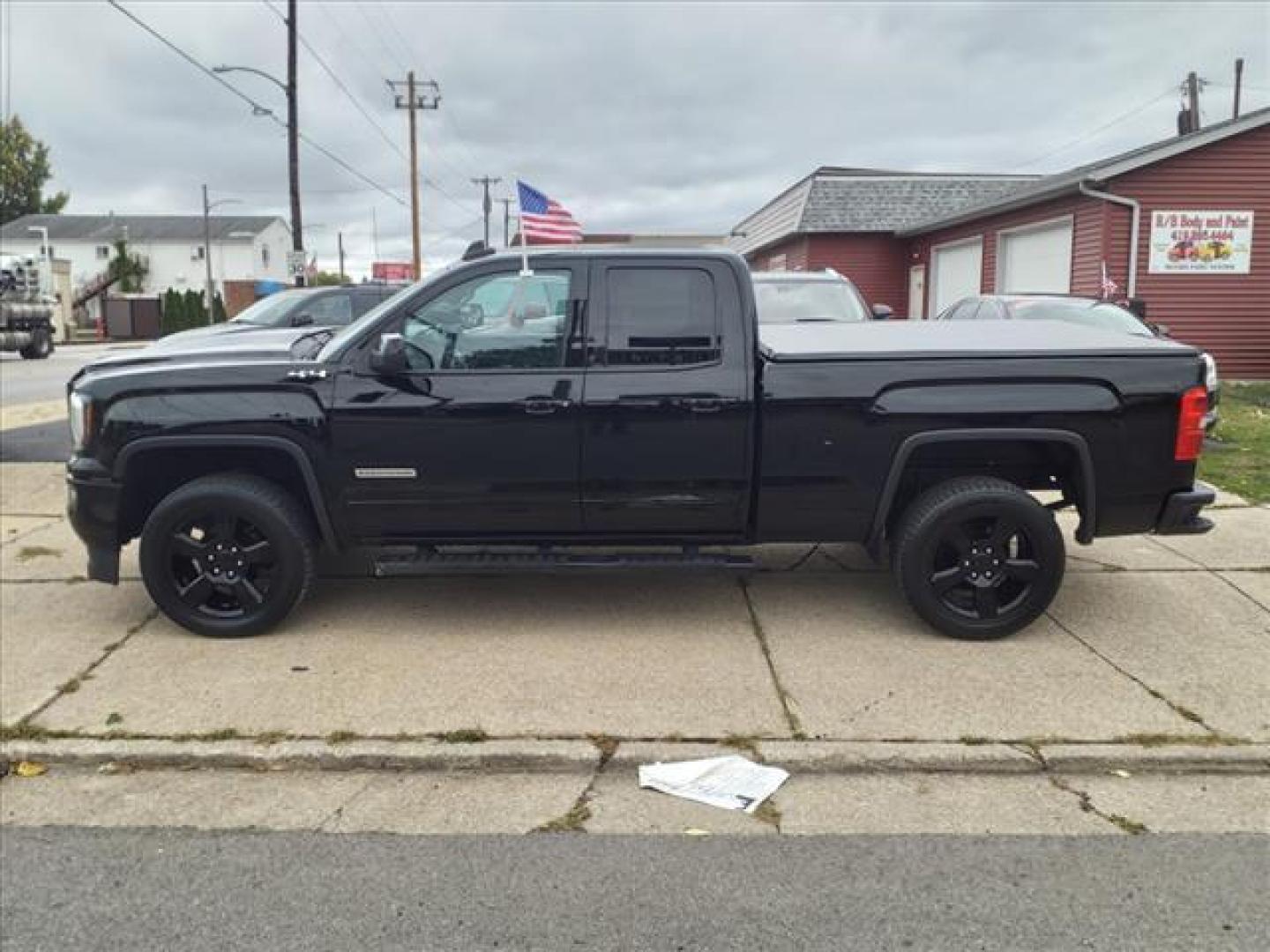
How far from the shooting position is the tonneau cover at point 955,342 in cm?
487

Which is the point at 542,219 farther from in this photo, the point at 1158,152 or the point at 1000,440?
the point at 1158,152

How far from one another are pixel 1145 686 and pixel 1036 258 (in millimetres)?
15603

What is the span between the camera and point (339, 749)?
3.97 metres

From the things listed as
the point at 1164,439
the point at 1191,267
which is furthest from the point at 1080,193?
the point at 1164,439

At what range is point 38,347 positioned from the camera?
2842 centimetres

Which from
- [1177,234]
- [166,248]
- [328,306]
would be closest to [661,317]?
[328,306]

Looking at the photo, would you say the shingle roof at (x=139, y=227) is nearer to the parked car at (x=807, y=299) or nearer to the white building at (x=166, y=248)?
the white building at (x=166, y=248)

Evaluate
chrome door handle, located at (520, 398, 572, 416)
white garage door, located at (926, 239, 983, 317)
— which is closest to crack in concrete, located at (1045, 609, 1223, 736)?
chrome door handle, located at (520, 398, 572, 416)

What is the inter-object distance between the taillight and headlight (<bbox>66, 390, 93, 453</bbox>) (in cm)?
526

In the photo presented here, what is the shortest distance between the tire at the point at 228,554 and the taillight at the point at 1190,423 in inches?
168

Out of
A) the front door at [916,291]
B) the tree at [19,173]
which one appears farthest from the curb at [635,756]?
the tree at [19,173]

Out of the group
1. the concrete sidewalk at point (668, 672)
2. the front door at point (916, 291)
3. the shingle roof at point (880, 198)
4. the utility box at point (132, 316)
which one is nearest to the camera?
the concrete sidewalk at point (668, 672)

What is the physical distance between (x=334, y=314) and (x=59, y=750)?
912 cm

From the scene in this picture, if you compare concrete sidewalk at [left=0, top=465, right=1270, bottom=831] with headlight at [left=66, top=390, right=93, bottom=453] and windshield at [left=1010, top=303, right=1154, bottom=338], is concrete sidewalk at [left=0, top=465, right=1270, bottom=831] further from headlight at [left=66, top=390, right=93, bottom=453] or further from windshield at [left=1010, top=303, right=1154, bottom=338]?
windshield at [left=1010, top=303, right=1154, bottom=338]
